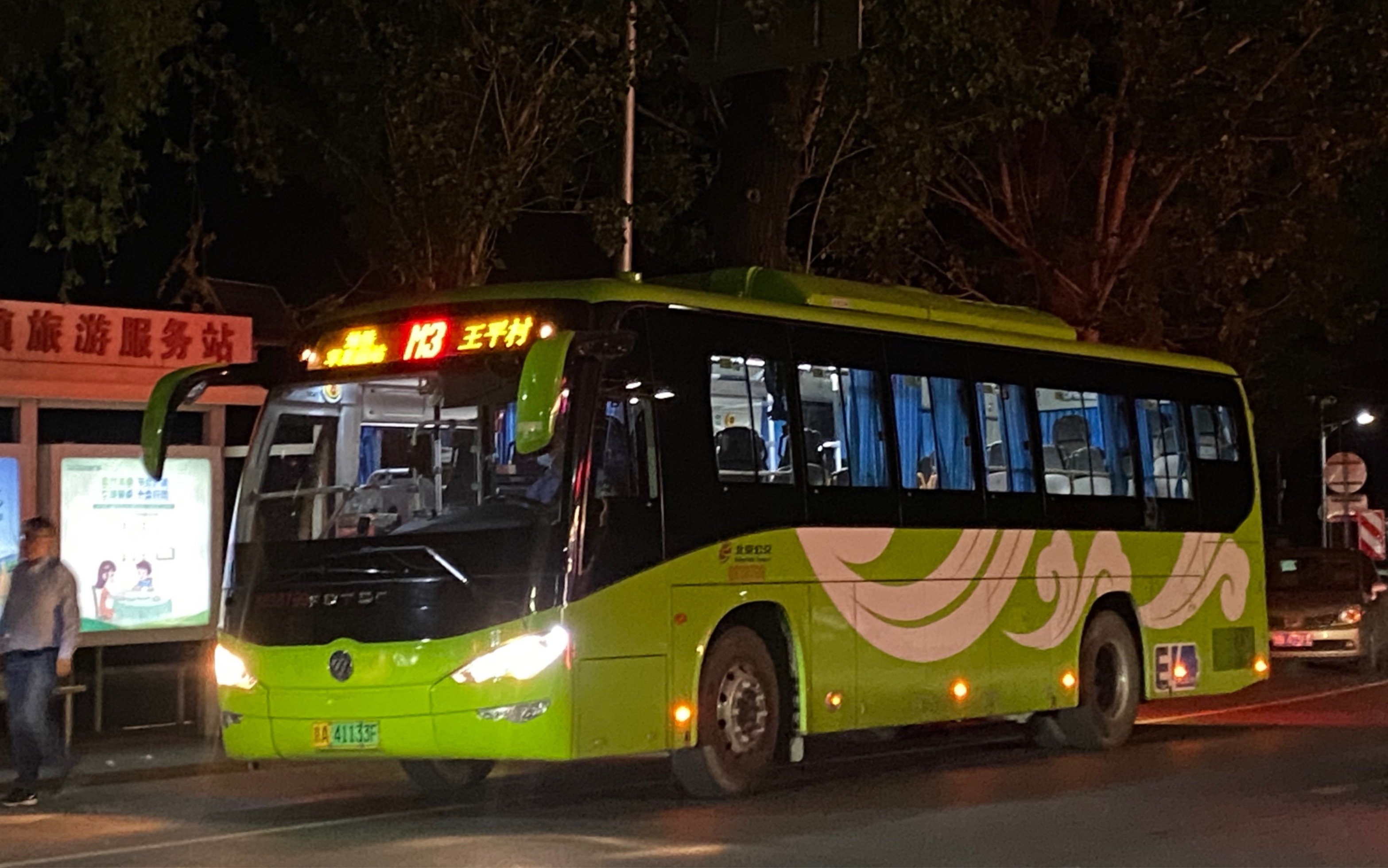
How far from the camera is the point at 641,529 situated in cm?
1289

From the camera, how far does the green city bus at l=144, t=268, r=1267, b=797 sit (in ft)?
40.7

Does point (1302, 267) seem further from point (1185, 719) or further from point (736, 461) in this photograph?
point (736, 461)

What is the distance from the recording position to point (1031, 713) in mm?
17359

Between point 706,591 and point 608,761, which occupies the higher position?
point 706,591

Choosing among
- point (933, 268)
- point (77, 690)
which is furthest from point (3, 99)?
point (933, 268)

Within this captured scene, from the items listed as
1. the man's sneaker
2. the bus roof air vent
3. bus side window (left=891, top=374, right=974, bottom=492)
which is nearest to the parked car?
the bus roof air vent

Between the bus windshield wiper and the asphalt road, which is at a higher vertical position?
the bus windshield wiper

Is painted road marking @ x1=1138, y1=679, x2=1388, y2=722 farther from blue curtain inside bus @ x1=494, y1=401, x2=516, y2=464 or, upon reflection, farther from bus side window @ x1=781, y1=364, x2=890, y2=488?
blue curtain inside bus @ x1=494, y1=401, x2=516, y2=464

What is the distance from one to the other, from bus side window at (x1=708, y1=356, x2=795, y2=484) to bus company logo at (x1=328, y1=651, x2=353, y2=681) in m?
2.60

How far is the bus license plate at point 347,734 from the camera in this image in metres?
12.5

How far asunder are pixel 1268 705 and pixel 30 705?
45.6 ft

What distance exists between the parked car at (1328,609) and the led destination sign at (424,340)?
53.5 feet

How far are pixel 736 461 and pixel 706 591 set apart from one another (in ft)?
2.98

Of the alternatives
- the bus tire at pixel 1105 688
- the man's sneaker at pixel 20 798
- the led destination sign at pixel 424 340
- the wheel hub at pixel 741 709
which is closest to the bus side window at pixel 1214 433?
the bus tire at pixel 1105 688
